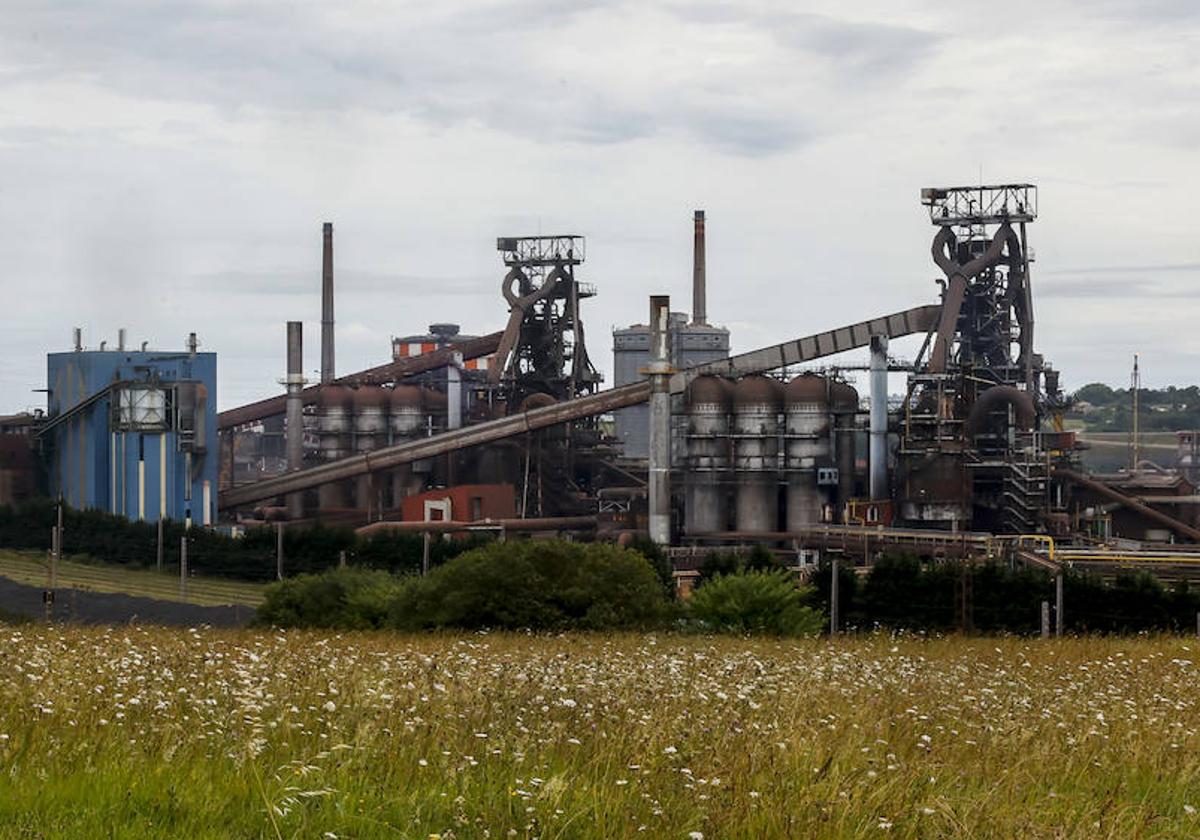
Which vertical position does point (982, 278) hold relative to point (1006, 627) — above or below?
above

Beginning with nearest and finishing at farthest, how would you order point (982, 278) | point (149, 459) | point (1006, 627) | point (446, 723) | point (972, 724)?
point (446, 723) → point (972, 724) → point (1006, 627) → point (149, 459) → point (982, 278)

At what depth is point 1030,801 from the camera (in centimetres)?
766

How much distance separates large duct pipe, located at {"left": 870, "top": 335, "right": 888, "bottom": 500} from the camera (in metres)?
75.1

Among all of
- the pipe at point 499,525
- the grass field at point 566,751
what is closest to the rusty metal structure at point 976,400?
the pipe at point 499,525

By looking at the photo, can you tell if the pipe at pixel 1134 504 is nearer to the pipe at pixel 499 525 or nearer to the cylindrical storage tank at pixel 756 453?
the cylindrical storage tank at pixel 756 453

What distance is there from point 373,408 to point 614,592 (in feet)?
227

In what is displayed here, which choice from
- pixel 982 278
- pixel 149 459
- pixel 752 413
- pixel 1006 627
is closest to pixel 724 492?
pixel 752 413

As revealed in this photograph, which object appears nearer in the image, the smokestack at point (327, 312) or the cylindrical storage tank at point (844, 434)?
the cylindrical storage tank at point (844, 434)

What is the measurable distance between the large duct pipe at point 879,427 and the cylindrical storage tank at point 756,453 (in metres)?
4.38

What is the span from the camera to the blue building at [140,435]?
249 feet

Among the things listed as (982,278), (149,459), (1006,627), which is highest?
(982,278)

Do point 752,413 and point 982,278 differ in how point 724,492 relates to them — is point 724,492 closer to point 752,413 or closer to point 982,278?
point 752,413

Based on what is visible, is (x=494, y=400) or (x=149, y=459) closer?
(x=149, y=459)

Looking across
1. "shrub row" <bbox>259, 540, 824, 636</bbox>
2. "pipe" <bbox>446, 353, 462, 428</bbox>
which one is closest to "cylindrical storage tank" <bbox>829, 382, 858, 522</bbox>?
"pipe" <bbox>446, 353, 462, 428</bbox>
